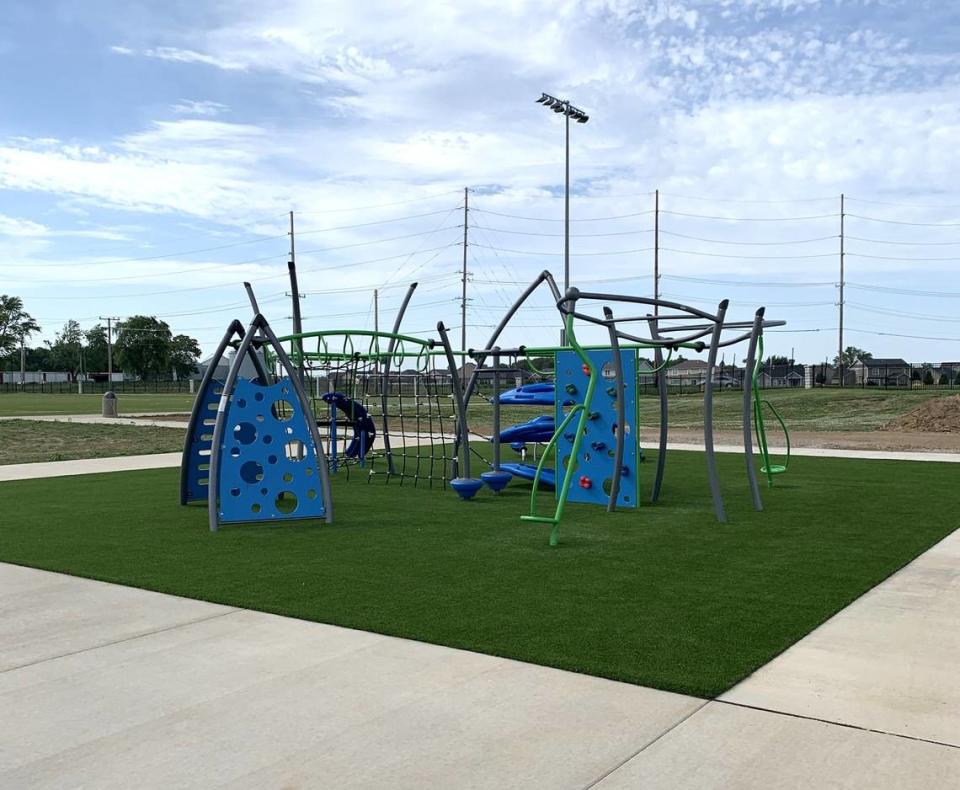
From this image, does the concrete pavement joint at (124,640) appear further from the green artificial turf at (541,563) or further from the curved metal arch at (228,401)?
the curved metal arch at (228,401)

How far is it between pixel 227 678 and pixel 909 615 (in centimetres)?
379

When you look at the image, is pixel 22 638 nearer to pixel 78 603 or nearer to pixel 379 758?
pixel 78 603

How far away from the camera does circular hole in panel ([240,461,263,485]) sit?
8.87m

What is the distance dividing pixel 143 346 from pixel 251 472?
114 metres

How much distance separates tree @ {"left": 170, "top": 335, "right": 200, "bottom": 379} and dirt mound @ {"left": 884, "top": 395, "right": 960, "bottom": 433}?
346ft

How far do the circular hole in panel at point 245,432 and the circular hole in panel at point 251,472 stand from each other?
22cm

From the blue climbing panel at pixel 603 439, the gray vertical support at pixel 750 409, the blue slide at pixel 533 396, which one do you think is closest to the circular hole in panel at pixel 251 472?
the blue climbing panel at pixel 603 439

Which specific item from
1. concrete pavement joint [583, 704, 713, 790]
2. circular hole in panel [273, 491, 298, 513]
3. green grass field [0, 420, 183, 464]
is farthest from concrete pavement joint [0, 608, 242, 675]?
green grass field [0, 420, 183, 464]

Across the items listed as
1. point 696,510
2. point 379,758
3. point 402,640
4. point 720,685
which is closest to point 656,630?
point 720,685

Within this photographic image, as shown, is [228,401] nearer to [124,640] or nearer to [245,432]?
[245,432]

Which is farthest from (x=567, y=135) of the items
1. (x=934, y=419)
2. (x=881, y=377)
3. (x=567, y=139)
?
(x=881, y=377)

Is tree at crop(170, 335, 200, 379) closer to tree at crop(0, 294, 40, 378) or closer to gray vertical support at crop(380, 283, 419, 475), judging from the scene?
tree at crop(0, 294, 40, 378)

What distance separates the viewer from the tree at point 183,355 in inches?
4675

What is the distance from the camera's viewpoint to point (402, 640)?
4.77 meters
